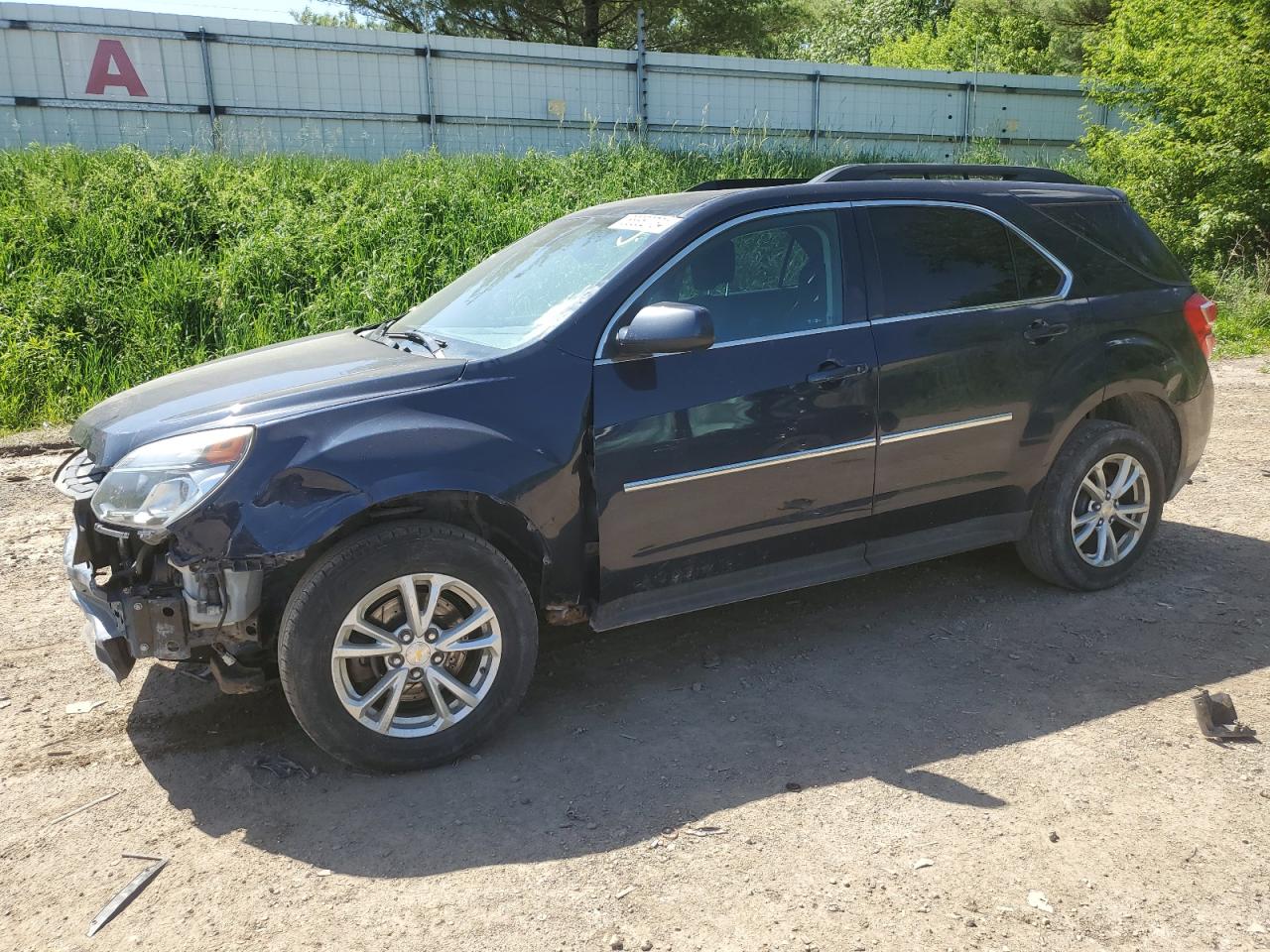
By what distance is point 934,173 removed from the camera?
190 inches

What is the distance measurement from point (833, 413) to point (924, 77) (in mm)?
15897

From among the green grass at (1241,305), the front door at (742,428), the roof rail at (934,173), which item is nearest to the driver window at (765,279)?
the front door at (742,428)

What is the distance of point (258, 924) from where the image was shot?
282 cm

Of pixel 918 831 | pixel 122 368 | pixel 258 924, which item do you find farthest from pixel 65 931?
pixel 122 368

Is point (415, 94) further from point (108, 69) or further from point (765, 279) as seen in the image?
point (765, 279)

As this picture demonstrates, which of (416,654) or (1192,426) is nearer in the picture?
(416,654)

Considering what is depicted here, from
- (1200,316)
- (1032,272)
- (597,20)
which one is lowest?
(1200,316)

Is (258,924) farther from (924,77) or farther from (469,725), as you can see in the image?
(924,77)

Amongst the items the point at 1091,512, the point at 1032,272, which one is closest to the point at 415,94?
the point at 1032,272

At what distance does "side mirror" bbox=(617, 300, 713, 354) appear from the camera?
3.71 m

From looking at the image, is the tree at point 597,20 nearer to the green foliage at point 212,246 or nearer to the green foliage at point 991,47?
the green foliage at point 212,246

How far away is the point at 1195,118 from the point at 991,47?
23.5 m

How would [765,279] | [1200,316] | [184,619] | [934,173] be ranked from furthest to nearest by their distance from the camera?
[1200,316], [934,173], [765,279], [184,619]

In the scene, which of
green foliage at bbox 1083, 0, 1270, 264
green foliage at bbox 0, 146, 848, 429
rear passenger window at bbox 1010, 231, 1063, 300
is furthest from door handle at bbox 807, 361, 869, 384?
green foliage at bbox 1083, 0, 1270, 264
